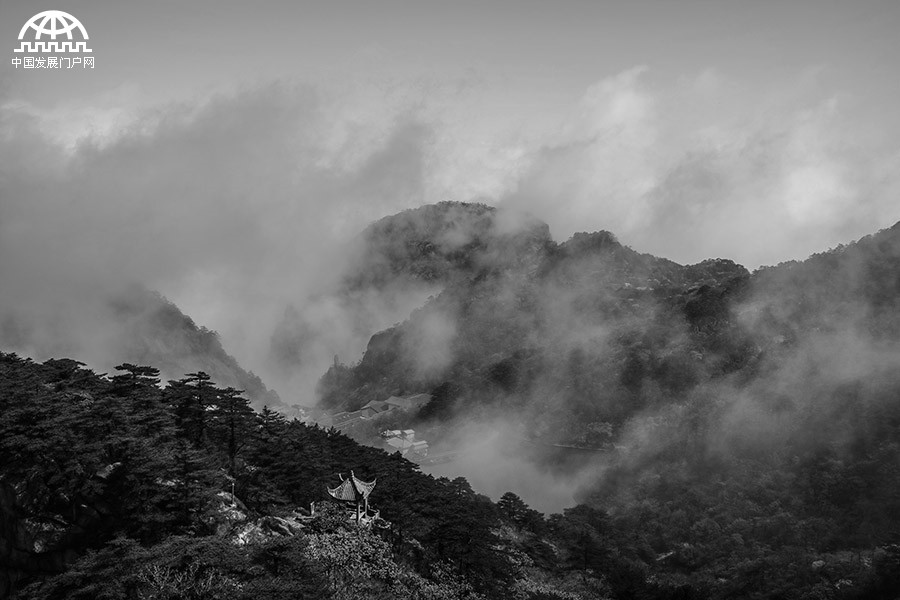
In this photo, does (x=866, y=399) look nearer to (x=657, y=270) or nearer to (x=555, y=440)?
(x=555, y=440)

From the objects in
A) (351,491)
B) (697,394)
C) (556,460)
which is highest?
(697,394)

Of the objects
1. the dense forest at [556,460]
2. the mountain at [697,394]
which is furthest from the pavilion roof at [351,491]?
the mountain at [697,394]

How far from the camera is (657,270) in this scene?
534 feet

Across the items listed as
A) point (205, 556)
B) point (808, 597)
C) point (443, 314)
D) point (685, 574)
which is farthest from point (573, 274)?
point (205, 556)

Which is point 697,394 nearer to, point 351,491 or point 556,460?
point 556,460

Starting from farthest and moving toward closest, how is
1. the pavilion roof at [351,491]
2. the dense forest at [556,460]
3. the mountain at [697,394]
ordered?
the mountain at [697,394], the pavilion roof at [351,491], the dense forest at [556,460]

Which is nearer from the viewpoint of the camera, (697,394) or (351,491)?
Result: (351,491)

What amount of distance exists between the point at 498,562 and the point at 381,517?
10.5 metres

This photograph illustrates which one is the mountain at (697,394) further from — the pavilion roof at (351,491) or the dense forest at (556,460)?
the pavilion roof at (351,491)

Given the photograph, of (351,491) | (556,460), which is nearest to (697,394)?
(556,460)

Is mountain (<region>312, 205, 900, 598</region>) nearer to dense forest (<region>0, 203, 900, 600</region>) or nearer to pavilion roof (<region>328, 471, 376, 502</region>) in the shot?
dense forest (<region>0, 203, 900, 600</region>)

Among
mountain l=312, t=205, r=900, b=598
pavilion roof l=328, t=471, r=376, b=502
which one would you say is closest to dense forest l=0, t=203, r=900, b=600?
mountain l=312, t=205, r=900, b=598

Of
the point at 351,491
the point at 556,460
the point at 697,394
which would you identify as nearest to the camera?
the point at 351,491

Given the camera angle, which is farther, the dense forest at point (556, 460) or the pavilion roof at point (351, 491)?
the pavilion roof at point (351, 491)
